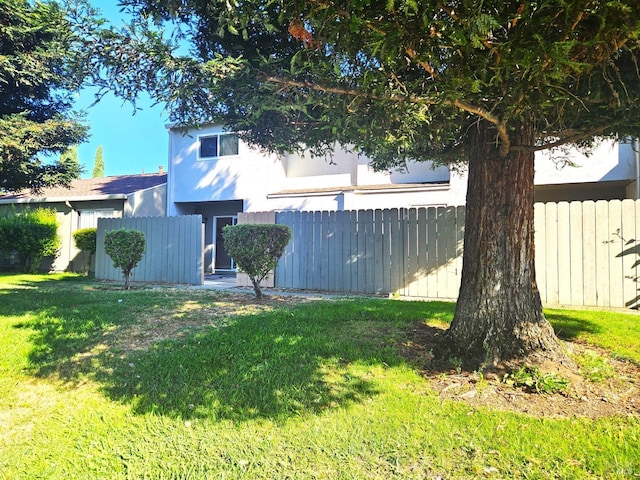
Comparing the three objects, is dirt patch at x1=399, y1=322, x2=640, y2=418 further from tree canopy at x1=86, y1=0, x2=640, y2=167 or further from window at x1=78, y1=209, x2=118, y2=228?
window at x1=78, y1=209, x2=118, y2=228

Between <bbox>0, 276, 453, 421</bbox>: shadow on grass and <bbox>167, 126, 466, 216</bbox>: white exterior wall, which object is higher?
A: <bbox>167, 126, 466, 216</bbox>: white exterior wall

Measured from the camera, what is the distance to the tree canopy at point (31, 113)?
10531 millimetres

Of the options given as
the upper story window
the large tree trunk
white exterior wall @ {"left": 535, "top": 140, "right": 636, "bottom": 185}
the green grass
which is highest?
the upper story window

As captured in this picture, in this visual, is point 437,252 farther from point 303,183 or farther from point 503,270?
point 303,183

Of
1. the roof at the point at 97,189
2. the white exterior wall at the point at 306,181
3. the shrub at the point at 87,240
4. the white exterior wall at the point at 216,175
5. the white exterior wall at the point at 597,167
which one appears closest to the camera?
the white exterior wall at the point at 597,167

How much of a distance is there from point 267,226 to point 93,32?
4221 millimetres

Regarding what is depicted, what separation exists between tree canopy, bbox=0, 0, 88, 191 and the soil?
9720 mm

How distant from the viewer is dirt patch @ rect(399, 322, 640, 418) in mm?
3059

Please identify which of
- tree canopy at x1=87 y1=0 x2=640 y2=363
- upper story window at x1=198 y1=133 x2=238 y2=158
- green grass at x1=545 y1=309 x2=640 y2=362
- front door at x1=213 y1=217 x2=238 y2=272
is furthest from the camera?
front door at x1=213 y1=217 x2=238 y2=272

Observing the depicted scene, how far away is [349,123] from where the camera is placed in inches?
158

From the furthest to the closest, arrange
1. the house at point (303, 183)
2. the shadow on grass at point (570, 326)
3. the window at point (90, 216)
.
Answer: the window at point (90, 216) → the house at point (303, 183) → the shadow on grass at point (570, 326)

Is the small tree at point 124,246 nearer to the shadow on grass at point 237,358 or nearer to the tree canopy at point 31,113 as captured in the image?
the shadow on grass at point 237,358

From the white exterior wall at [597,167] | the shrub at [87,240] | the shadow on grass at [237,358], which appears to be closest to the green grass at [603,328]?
the shadow on grass at [237,358]

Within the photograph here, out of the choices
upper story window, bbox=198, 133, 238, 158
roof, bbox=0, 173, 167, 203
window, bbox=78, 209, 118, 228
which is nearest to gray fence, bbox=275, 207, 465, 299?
upper story window, bbox=198, 133, 238, 158
